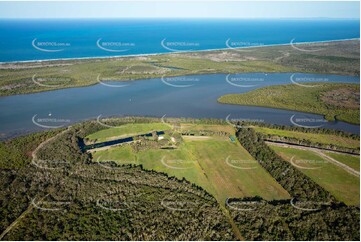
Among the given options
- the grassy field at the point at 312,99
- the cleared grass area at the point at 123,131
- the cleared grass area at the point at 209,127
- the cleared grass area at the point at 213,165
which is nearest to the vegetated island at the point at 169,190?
the cleared grass area at the point at 213,165

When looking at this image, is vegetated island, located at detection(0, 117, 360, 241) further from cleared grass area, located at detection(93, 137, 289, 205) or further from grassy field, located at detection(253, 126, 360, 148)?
grassy field, located at detection(253, 126, 360, 148)

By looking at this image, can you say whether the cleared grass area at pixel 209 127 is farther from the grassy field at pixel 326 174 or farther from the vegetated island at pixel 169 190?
the grassy field at pixel 326 174

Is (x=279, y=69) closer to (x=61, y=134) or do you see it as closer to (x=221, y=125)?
(x=221, y=125)

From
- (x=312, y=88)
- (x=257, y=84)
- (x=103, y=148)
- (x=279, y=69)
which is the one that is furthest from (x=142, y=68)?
(x=103, y=148)

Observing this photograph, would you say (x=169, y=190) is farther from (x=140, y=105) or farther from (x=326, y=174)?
(x=140, y=105)

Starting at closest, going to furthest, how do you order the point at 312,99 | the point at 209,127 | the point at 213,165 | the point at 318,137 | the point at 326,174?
1. the point at 326,174
2. the point at 213,165
3. the point at 318,137
4. the point at 209,127
5. the point at 312,99

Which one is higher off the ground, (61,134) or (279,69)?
(279,69)

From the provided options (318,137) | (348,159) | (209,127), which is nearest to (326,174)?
(348,159)
